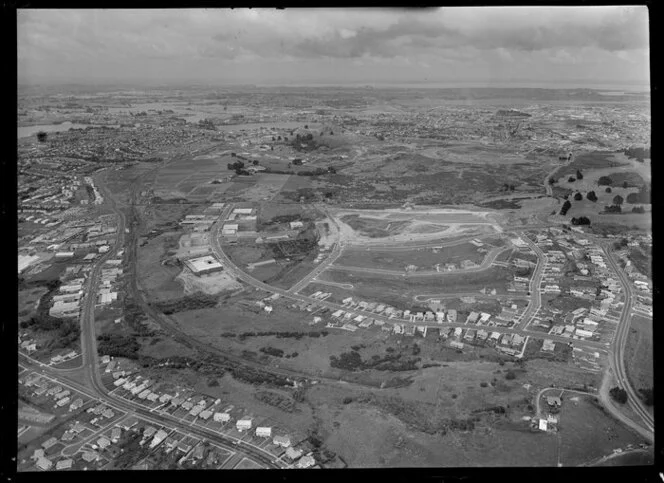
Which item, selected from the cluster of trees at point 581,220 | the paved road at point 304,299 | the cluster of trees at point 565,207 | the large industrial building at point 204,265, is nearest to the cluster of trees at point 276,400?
the paved road at point 304,299

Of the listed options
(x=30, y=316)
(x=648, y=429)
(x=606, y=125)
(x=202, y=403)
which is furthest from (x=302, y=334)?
(x=606, y=125)

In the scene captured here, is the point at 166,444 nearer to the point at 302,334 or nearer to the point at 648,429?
the point at 302,334

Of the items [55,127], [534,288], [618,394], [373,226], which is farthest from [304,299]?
[55,127]

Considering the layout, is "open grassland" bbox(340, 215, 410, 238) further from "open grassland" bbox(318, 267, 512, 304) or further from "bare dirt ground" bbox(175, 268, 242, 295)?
"bare dirt ground" bbox(175, 268, 242, 295)

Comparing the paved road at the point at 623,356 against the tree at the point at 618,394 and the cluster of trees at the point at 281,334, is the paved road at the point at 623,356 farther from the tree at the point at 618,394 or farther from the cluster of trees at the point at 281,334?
the cluster of trees at the point at 281,334

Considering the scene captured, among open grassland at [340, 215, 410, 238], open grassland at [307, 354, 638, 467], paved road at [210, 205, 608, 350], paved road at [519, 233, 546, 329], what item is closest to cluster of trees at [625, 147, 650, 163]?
paved road at [519, 233, 546, 329]
